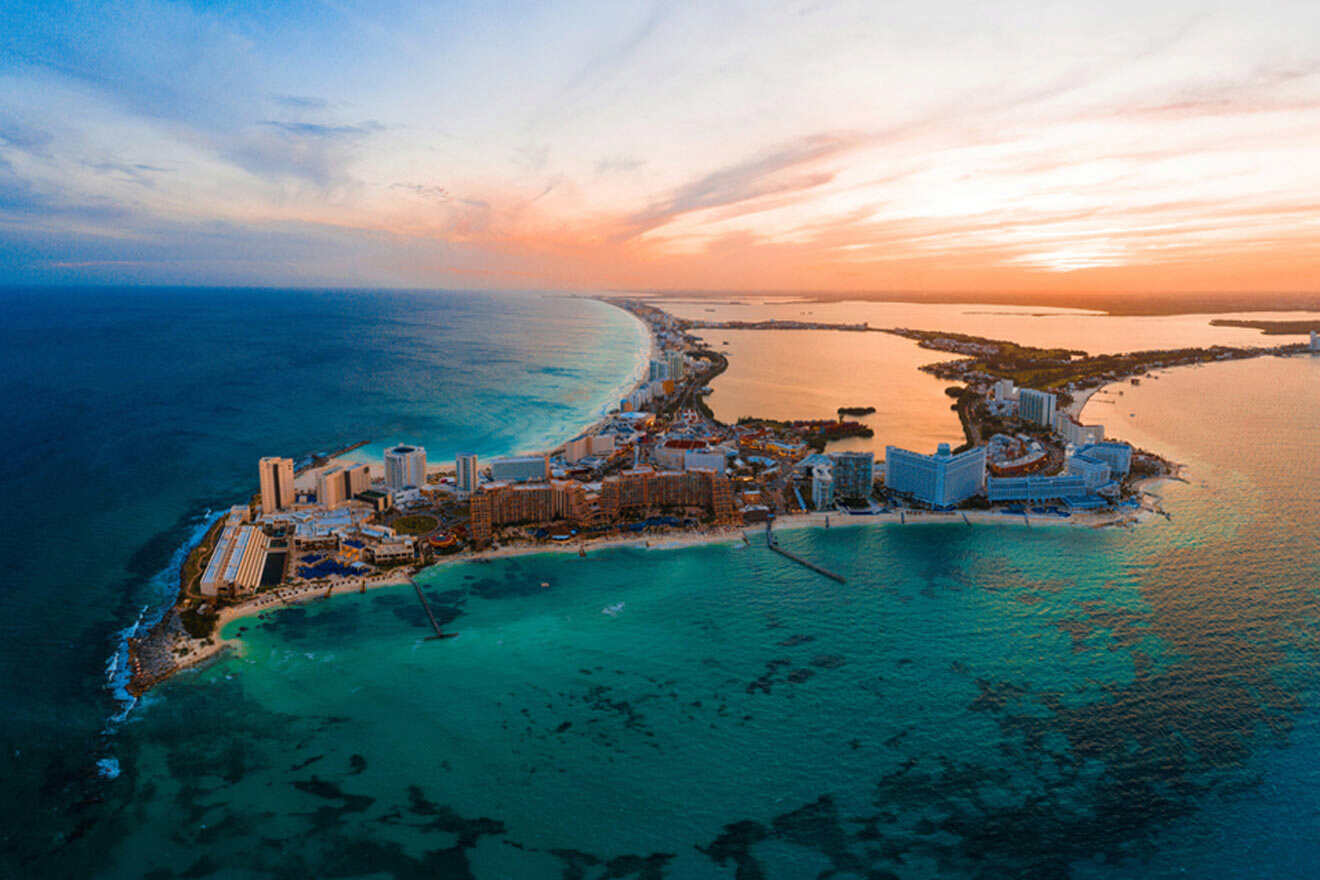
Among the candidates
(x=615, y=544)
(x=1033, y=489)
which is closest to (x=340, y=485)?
(x=615, y=544)

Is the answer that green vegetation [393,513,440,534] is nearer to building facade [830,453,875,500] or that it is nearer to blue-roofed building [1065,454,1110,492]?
building facade [830,453,875,500]

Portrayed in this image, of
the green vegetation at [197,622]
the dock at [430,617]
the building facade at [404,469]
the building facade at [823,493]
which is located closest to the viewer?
the green vegetation at [197,622]

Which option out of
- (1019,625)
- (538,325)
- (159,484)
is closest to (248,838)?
(1019,625)

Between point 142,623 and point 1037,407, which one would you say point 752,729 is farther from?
point 1037,407

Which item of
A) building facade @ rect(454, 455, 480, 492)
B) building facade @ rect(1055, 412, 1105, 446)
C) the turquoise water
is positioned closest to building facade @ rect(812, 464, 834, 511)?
the turquoise water

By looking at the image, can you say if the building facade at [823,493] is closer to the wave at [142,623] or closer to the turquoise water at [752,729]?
the turquoise water at [752,729]

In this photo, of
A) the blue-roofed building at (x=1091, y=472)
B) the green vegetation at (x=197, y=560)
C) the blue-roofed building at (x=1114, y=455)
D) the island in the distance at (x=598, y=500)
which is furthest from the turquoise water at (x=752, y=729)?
the blue-roofed building at (x=1114, y=455)

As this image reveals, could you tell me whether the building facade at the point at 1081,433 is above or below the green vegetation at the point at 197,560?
above

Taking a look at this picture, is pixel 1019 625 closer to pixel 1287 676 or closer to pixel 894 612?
pixel 894 612
